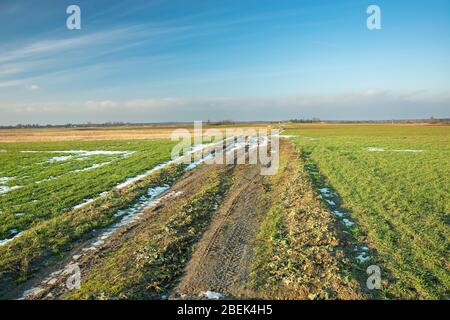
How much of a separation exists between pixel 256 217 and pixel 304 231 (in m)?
2.17

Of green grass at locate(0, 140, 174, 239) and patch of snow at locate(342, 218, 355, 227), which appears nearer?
patch of snow at locate(342, 218, 355, 227)

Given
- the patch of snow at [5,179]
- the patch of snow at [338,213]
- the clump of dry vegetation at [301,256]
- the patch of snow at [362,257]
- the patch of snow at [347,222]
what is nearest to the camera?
the clump of dry vegetation at [301,256]

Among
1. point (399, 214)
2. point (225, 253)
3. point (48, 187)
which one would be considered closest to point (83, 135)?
point (48, 187)

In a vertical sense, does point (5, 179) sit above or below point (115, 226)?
above

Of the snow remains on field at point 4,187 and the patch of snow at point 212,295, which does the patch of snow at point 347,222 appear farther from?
the snow remains on field at point 4,187

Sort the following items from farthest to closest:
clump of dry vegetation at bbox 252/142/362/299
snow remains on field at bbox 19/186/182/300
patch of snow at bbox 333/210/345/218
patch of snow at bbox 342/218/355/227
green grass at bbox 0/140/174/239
→ 1. green grass at bbox 0/140/174/239
2. patch of snow at bbox 333/210/345/218
3. patch of snow at bbox 342/218/355/227
4. snow remains on field at bbox 19/186/182/300
5. clump of dry vegetation at bbox 252/142/362/299

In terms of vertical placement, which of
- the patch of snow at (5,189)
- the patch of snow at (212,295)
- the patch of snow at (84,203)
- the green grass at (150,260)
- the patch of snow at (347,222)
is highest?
the patch of snow at (5,189)

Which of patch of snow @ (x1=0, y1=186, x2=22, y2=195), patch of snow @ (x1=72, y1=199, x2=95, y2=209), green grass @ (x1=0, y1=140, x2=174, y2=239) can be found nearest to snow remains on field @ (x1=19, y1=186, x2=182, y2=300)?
patch of snow @ (x1=72, y1=199, x2=95, y2=209)

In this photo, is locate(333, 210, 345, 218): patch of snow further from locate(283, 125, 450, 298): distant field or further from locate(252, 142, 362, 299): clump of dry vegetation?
locate(252, 142, 362, 299): clump of dry vegetation

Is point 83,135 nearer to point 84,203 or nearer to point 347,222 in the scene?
point 84,203

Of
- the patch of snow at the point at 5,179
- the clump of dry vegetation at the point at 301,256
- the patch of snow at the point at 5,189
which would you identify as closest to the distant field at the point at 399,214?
the clump of dry vegetation at the point at 301,256

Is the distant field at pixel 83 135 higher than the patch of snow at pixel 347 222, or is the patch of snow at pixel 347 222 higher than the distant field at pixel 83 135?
the distant field at pixel 83 135

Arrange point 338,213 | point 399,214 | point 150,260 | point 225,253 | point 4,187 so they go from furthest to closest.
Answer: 1. point 4,187
2. point 338,213
3. point 399,214
4. point 225,253
5. point 150,260
